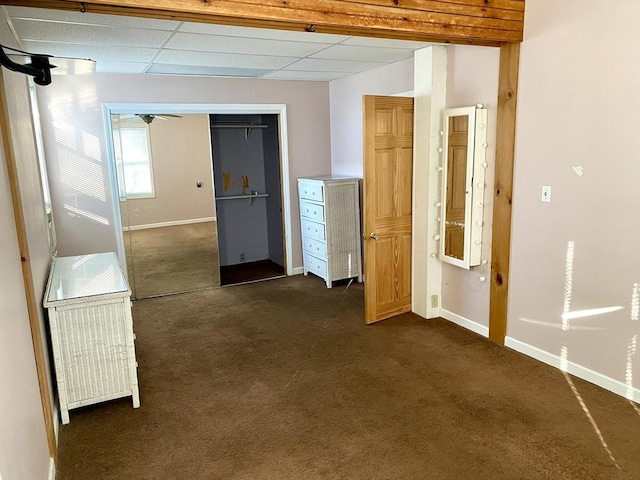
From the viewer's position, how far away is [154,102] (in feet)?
15.9

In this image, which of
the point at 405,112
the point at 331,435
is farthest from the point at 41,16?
the point at 331,435

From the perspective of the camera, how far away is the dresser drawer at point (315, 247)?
5.27 meters

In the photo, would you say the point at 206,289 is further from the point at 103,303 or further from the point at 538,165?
the point at 538,165

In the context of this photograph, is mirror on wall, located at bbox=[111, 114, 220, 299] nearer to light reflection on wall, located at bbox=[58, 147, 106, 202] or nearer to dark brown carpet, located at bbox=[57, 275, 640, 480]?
light reflection on wall, located at bbox=[58, 147, 106, 202]

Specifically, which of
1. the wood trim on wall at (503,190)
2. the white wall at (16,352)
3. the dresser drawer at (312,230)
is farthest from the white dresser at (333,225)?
the white wall at (16,352)

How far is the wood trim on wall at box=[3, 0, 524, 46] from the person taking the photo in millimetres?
2166

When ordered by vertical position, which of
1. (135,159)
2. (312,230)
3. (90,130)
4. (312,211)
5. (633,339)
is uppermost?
(90,130)

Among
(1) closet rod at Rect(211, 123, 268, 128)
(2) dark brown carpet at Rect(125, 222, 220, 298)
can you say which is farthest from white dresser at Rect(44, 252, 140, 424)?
(1) closet rod at Rect(211, 123, 268, 128)

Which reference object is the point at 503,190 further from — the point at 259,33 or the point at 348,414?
the point at 259,33

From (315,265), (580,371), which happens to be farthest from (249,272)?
(580,371)

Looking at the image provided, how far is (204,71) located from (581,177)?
3546mm

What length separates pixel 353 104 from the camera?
5.34 metres

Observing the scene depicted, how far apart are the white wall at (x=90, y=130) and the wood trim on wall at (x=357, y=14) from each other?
2.63 m

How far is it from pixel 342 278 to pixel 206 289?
157 centimetres
